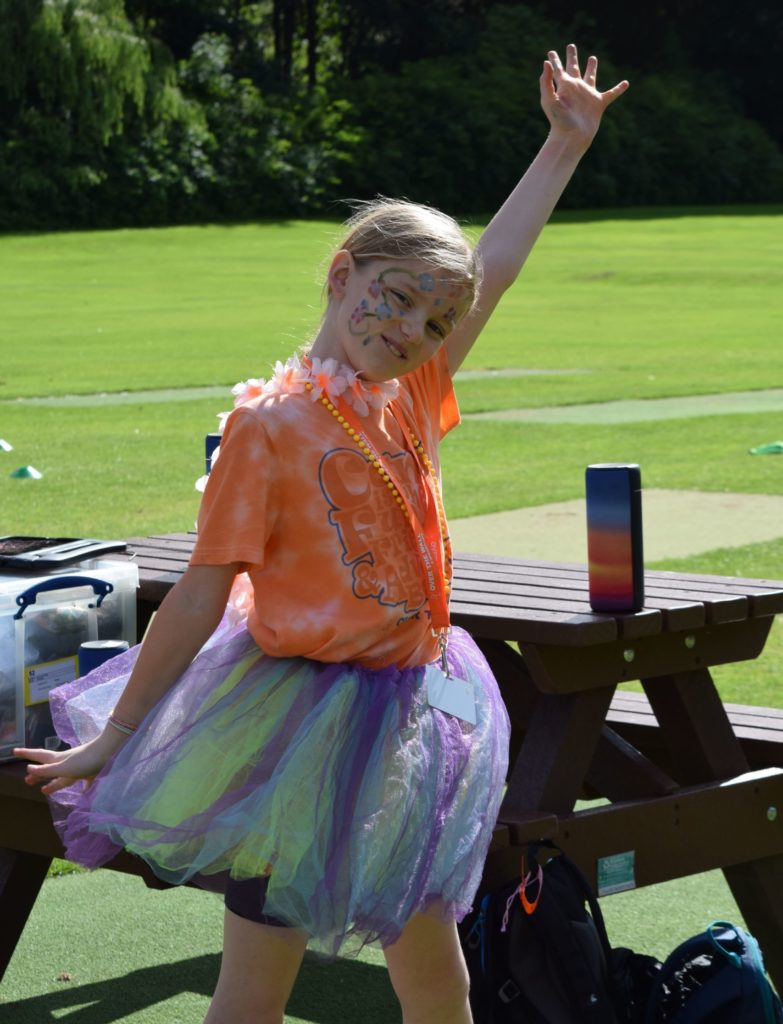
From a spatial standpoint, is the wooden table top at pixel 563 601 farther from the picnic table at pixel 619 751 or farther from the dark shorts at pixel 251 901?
the dark shorts at pixel 251 901

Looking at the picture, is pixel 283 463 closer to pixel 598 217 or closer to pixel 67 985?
pixel 67 985

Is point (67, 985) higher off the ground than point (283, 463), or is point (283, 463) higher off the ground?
point (283, 463)

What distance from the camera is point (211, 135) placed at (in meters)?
49.4

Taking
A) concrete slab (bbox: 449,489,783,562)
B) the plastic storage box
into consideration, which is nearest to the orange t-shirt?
the plastic storage box

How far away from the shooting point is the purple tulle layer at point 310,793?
2.71m

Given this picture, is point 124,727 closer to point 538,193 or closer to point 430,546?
point 430,546

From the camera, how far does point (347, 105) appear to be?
181 feet

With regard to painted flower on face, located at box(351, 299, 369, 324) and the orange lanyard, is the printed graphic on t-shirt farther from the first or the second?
painted flower on face, located at box(351, 299, 369, 324)

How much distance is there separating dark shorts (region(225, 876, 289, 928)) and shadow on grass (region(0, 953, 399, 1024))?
1.19m

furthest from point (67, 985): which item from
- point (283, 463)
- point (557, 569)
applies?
point (283, 463)

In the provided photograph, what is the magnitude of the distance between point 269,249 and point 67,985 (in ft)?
129

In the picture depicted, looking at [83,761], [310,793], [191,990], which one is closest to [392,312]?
[310,793]

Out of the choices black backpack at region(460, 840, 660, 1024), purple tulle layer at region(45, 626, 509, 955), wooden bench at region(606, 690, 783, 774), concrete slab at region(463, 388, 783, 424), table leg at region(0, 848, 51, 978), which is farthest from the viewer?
concrete slab at region(463, 388, 783, 424)

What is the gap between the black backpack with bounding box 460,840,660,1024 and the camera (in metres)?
3.25
